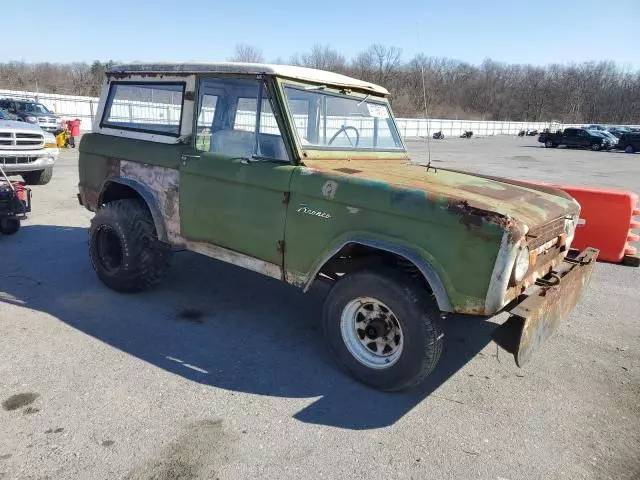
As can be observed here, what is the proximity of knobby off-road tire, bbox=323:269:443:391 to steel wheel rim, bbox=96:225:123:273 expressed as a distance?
7.95 ft

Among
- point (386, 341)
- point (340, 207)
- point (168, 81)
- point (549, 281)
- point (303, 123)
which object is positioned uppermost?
point (168, 81)

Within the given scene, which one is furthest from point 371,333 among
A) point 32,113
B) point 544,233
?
point 32,113

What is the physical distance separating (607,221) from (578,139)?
1430 inches

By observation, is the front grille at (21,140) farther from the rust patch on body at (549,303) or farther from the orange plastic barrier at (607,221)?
the rust patch on body at (549,303)

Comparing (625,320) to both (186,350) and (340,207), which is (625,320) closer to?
(340,207)

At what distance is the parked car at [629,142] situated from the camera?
3672cm

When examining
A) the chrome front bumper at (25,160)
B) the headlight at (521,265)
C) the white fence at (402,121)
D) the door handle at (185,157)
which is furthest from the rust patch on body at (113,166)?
the chrome front bumper at (25,160)

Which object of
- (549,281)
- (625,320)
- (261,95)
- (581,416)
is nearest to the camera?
(581,416)

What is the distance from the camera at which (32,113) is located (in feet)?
70.0

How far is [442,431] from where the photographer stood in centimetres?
305

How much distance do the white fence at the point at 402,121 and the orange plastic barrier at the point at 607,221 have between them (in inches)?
86.0

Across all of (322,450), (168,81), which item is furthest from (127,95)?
(322,450)

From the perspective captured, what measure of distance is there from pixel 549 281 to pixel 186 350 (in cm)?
271

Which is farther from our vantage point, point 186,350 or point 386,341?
point 186,350
